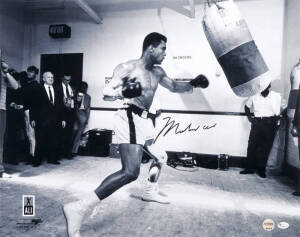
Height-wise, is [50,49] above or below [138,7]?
below

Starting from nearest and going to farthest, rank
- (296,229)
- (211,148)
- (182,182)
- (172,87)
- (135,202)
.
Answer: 1. (296,229)
2. (172,87)
3. (135,202)
4. (182,182)
5. (211,148)

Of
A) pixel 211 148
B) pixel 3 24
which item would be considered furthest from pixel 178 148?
pixel 3 24

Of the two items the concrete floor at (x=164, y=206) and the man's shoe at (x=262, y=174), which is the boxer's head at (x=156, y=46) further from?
the man's shoe at (x=262, y=174)

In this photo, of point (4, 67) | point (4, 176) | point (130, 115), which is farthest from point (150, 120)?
point (4, 176)

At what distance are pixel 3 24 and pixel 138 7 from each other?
298 cm

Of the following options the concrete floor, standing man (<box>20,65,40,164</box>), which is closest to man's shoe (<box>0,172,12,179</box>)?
the concrete floor

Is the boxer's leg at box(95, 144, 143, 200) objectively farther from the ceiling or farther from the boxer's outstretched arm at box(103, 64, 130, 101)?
the ceiling

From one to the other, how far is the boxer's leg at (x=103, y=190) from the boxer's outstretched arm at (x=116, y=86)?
39 cm

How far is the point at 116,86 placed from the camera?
191cm

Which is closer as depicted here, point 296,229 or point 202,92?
point 296,229

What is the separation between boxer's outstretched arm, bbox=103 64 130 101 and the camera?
1843 millimetres

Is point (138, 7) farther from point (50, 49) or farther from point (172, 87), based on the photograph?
point (172, 87)

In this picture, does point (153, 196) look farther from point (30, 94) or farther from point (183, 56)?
point (183, 56)

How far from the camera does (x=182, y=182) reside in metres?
3.59
